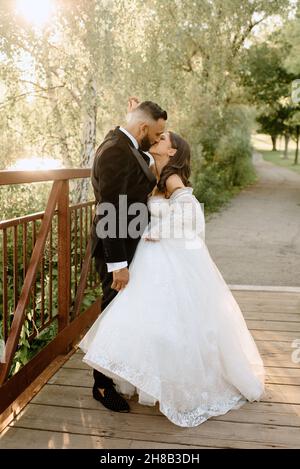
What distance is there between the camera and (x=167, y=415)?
2.79m

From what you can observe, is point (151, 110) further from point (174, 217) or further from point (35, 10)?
point (35, 10)

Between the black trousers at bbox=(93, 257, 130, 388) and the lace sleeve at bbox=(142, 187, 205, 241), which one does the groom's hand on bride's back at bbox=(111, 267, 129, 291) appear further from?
the lace sleeve at bbox=(142, 187, 205, 241)

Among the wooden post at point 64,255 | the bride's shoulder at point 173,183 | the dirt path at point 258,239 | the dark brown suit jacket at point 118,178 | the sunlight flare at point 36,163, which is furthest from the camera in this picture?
the sunlight flare at point 36,163

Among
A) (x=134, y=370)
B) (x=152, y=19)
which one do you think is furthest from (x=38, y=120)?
(x=134, y=370)

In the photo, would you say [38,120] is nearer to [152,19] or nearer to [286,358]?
[152,19]

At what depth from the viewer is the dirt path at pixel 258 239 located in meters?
7.13

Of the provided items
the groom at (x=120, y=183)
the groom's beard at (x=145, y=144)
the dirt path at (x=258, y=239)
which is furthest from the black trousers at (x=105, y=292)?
the dirt path at (x=258, y=239)

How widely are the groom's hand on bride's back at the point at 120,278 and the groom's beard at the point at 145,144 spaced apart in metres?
0.69

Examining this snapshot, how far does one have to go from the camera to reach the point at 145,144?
299 centimetres

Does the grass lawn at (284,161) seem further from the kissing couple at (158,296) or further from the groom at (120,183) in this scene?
the groom at (120,183)

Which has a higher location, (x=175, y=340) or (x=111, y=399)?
(x=175, y=340)

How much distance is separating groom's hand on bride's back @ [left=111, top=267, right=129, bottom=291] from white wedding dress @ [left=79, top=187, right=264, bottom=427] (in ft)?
0.16

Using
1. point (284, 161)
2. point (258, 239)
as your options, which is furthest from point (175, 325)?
point (284, 161)

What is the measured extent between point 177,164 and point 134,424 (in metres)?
1.44
